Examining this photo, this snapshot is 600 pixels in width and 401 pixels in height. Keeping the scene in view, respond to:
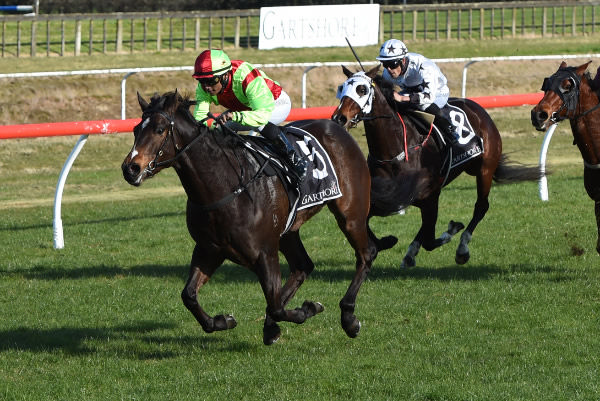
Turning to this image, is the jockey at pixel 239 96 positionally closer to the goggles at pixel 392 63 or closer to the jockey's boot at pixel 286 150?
the jockey's boot at pixel 286 150

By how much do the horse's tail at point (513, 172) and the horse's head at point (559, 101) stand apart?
5.16 ft

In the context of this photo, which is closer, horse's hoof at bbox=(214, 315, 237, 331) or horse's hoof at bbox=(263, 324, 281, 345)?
horse's hoof at bbox=(214, 315, 237, 331)

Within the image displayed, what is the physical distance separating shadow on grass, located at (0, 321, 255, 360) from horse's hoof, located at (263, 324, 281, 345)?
173 mm

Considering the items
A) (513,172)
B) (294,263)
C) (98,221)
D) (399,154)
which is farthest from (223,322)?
(98,221)

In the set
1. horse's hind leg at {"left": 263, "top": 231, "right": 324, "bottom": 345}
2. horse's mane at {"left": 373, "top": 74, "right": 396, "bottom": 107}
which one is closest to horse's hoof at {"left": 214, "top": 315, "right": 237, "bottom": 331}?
horse's hind leg at {"left": 263, "top": 231, "right": 324, "bottom": 345}

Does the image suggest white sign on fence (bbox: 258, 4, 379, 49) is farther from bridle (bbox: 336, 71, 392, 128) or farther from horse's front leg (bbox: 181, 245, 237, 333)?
horse's front leg (bbox: 181, 245, 237, 333)

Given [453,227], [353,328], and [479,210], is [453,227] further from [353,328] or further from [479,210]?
[353,328]

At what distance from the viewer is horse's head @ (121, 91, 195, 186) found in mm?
5500

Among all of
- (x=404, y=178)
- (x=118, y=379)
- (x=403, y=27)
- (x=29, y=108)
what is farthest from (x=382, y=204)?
(x=403, y=27)

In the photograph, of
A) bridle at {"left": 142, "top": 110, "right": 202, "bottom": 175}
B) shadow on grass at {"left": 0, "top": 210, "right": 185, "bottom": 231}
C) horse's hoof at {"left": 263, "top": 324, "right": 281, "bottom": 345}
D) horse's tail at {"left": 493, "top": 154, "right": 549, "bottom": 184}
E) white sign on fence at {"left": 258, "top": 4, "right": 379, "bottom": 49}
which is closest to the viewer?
bridle at {"left": 142, "top": 110, "right": 202, "bottom": 175}

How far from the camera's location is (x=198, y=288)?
620 cm

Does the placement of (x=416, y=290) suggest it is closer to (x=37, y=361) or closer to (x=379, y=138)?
(x=379, y=138)

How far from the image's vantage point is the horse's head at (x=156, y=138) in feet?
18.0

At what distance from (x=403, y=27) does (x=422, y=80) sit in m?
15.0
